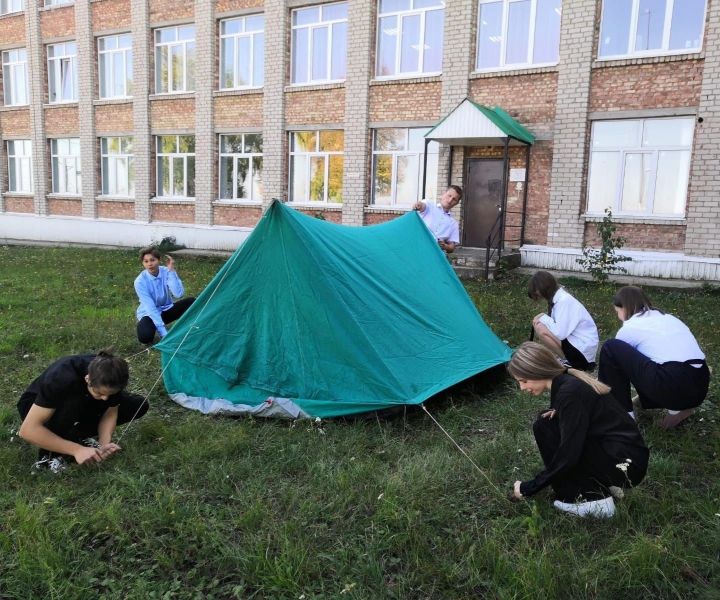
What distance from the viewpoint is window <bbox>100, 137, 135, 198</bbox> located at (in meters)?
17.8

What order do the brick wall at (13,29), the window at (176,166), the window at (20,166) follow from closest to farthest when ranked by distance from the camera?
the window at (176,166) < the brick wall at (13,29) < the window at (20,166)

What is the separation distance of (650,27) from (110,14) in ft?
46.6

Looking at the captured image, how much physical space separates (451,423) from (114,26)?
1735cm

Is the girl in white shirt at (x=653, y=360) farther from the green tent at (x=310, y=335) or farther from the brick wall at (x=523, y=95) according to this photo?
the brick wall at (x=523, y=95)

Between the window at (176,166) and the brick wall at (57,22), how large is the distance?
4939 mm

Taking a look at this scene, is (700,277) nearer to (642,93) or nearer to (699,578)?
(642,93)

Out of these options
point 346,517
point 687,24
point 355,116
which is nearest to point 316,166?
point 355,116

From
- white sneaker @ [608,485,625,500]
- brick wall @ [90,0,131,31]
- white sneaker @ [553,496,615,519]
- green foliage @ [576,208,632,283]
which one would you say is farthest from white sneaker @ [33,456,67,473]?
brick wall @ [90,0,131,31]

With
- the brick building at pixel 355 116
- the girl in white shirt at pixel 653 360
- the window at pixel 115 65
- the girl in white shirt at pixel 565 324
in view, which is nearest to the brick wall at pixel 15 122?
the brick building at pixel 355 116

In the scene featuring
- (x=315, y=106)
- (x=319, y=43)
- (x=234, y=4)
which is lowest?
(x=315, y=106)

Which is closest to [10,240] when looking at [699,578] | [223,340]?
[223,340]

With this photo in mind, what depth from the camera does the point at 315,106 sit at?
1449 cm

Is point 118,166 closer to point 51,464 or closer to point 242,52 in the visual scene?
point 242,52

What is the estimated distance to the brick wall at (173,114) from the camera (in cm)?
1636
